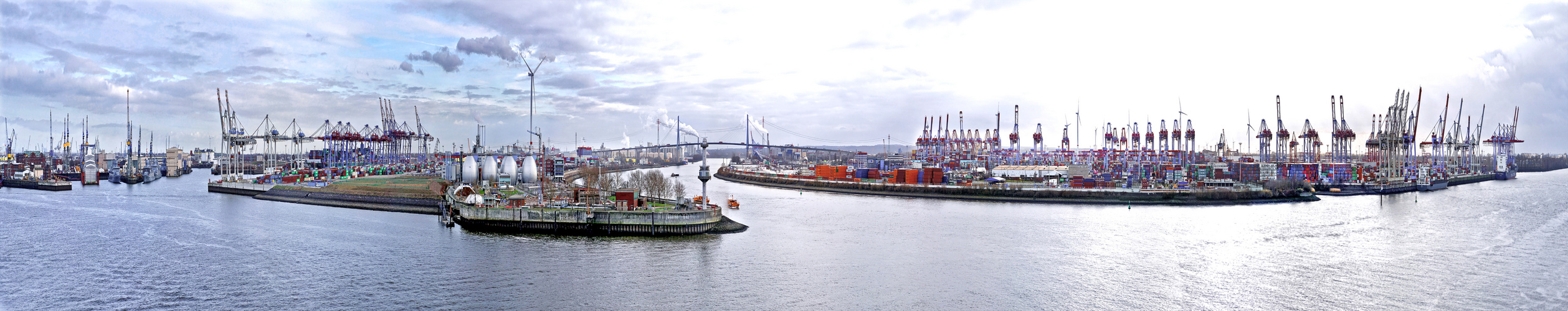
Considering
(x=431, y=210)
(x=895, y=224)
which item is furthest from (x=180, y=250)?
(x=895, y=224)

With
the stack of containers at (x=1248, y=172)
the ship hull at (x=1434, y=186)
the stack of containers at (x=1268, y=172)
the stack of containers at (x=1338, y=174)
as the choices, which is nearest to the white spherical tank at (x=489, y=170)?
the stack of containers at (x=1248, y=172)

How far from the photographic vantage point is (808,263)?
9750 millimetres

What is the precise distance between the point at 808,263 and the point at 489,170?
16136 mm

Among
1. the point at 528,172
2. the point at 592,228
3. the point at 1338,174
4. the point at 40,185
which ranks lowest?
the point at 592,228

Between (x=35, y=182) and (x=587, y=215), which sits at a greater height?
(x=35, y=182)

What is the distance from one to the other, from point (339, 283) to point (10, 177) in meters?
27.7

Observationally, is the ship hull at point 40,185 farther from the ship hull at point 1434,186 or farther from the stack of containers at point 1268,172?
the ship hull at point 1434,186

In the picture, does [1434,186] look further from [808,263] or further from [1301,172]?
[808,263]

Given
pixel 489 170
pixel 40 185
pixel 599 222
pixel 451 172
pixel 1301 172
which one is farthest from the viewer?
pixel 1301 172

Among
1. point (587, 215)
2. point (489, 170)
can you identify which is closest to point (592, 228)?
point (587, 215)

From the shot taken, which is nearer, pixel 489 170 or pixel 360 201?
pixel 360 201

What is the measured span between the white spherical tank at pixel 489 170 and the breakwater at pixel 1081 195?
34.2 ft

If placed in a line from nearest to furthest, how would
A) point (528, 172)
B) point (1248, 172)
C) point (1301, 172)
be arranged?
point (528, 172), point (1301, 172), point (1248, 172)

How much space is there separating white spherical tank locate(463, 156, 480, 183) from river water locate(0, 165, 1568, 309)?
6.15m
